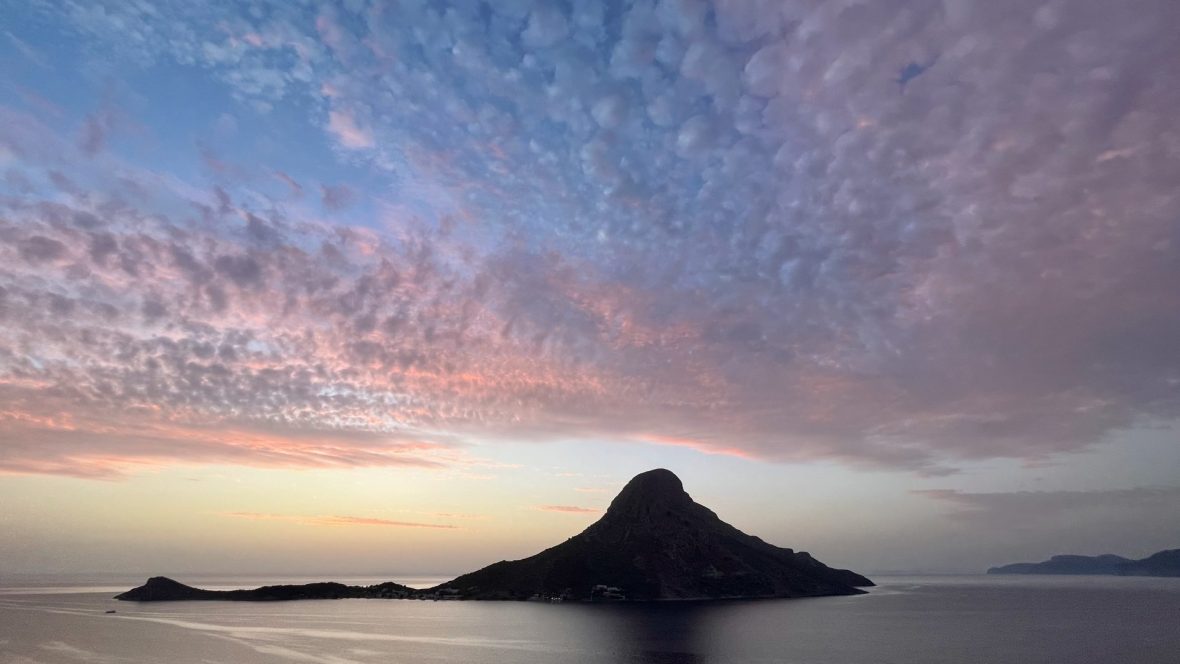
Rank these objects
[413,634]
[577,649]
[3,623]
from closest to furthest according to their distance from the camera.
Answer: [577,649] → [413,634] → [3,623]

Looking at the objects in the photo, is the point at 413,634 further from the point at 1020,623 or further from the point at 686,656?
the point at 1020,623

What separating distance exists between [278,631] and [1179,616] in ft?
719

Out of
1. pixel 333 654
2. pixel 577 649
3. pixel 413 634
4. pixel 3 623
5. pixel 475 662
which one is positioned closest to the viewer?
pixel 475 662

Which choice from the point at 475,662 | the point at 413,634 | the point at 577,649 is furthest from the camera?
the point at 413,634

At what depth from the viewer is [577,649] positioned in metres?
112

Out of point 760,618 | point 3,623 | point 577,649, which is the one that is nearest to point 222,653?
point 577,649

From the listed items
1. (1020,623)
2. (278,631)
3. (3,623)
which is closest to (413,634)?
(278,631)

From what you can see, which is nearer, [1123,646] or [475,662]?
[475,662]

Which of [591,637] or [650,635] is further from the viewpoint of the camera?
[650,635]

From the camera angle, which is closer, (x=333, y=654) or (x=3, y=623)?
(x=333, y=654)

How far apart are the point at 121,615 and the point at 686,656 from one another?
16370 cm

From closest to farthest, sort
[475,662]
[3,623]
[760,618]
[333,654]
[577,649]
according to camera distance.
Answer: [475,662], [333,654], [577,649], [3,623], [760,618]

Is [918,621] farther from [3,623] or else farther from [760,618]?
[3,623]

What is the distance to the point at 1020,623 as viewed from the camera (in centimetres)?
15975
